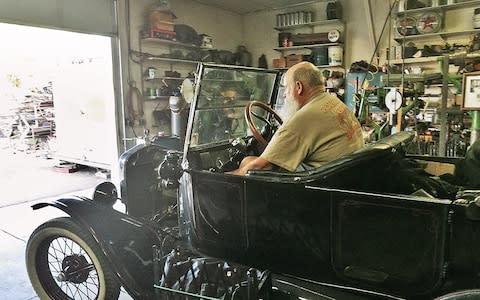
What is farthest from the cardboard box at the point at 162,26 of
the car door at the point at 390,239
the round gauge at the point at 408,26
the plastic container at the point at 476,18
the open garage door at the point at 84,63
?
the car door at the point at 390,239

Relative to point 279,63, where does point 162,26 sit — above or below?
above

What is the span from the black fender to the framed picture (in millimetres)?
2858

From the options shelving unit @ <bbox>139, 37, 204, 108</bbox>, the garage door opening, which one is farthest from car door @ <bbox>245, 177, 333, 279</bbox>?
shelving unit @ <bbox>139, 37, 204, 108</bbox>

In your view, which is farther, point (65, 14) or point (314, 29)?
point (314, 29)

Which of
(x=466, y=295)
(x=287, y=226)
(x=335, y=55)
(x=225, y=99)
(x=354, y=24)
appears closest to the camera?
(x=466, y=295)

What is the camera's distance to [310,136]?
71.4 inches

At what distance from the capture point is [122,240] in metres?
2.05

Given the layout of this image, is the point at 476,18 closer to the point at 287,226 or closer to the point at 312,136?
the point at 312,136

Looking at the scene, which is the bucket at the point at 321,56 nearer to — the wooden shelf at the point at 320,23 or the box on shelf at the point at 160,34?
A: the wooden shelf at the point at 320,23

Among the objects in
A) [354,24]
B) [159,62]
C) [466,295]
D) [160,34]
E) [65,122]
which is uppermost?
[354,24]

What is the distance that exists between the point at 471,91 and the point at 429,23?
3.10 meters

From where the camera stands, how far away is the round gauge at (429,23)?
5.72 meters

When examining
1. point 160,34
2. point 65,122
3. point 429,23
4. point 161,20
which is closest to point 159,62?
point 160,34

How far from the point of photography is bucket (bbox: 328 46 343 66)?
663 cm
